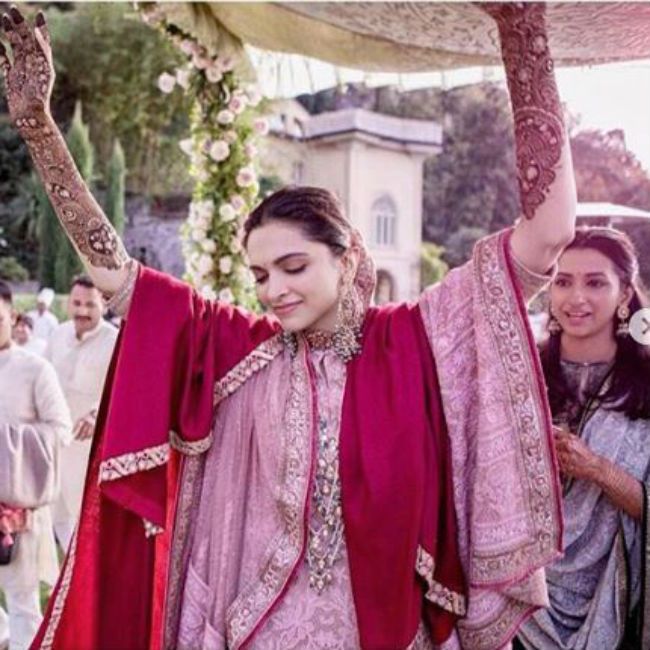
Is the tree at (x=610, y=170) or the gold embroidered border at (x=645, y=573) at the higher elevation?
the tree at (x=610, y=170)

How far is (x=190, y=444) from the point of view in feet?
7.80

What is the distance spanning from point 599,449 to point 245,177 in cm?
365

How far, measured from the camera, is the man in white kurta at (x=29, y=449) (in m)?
4.56

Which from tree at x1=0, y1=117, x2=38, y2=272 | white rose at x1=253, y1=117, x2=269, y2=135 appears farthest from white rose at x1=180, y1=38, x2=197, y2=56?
tree at x1=0, y1=117, x2=38, y2=272

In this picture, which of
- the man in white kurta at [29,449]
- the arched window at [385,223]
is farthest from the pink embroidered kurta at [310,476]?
the arched window at [385,223]

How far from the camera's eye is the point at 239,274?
19.5ft

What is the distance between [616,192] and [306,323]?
6.23 ft

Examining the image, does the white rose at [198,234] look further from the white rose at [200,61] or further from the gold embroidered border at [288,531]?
the gold embroidered border at [288,531]

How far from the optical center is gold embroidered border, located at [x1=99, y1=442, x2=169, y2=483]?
2.26 m

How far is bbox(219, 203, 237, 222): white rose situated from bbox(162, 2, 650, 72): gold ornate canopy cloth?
68.1 inches

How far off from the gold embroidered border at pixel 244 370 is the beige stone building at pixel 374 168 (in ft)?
84.9

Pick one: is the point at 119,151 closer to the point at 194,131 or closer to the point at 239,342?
the point at 194,131

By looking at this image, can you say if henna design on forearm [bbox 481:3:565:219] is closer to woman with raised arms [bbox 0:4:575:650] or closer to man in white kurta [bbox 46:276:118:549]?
woman with raised arms [bbox 0:4:575:650]

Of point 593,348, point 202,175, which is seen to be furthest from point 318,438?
point 202,175
